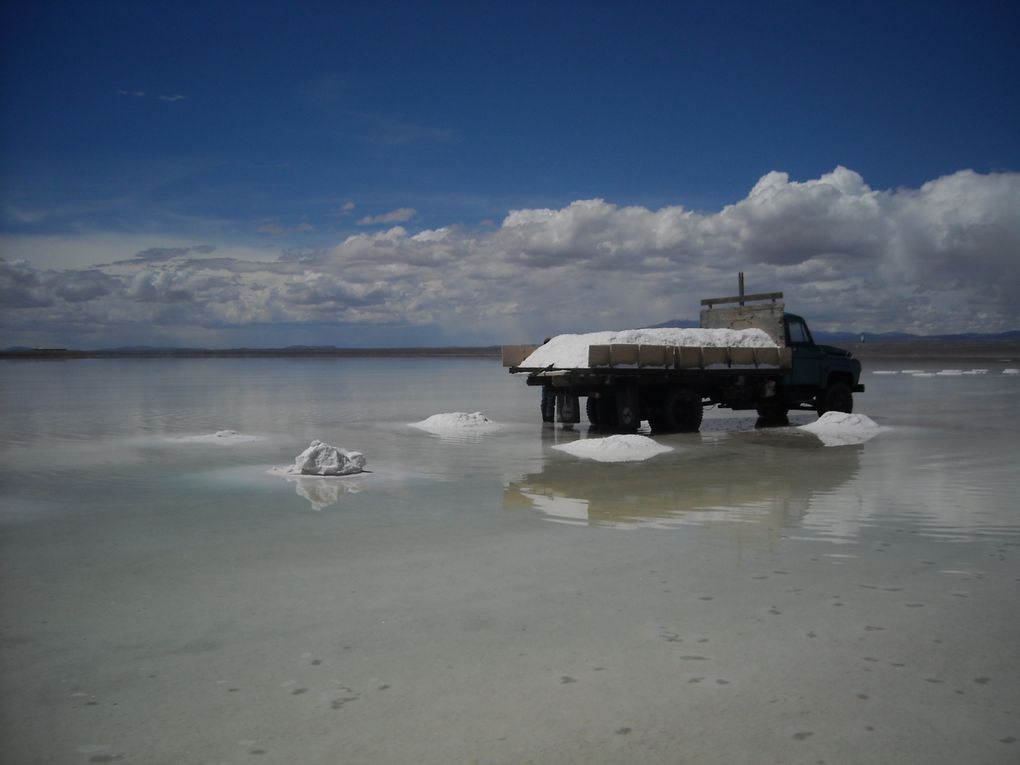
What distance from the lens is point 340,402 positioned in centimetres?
2455

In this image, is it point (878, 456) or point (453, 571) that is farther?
point (878, 456)

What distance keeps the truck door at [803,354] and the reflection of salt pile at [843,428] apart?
1.28m

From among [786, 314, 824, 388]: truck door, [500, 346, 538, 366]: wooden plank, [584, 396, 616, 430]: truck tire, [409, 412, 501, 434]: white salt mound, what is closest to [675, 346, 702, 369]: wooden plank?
[584, 396, 616, 430]: truck tire

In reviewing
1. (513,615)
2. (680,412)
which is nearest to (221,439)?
(680,412)

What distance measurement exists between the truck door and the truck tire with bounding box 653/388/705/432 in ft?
8.20

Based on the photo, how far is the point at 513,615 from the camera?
5.02 m

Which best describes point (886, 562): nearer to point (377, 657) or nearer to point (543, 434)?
point (377, 657)

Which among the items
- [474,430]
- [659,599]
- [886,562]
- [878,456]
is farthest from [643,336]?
[659,599]

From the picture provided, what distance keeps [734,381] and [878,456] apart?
15.1ft

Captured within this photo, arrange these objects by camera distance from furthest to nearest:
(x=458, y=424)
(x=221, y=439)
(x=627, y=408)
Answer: (x=458, y=424)
(x=627, y=408)
(x=221, y=439)

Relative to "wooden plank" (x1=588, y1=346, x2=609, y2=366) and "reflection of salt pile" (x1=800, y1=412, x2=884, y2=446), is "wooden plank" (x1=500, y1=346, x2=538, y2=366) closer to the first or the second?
"wooden plank" (x1=588, y1=346, x2=609, y2=366)

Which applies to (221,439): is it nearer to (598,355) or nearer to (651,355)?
(598,355)

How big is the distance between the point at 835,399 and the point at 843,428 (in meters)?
2.52

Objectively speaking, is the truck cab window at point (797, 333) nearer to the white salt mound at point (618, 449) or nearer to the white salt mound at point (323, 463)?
the white salt mound at point (618, 449)
